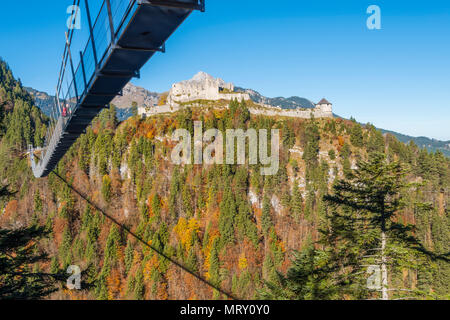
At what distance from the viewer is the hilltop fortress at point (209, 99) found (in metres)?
56.8

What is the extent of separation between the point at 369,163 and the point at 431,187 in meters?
50.9

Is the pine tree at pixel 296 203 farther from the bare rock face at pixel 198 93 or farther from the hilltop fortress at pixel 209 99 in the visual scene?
the bare rock face at pixel 198 93

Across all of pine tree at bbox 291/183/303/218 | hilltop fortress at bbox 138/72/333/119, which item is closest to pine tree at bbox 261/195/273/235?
pine tree at bbox 291/183/303/218

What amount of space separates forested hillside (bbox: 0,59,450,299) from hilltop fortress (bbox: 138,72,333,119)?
2356mm

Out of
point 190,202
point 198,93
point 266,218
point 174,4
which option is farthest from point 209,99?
point 174,4

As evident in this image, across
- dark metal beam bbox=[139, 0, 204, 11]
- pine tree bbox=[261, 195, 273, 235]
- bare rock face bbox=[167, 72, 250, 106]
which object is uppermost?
bare rock face bbox=[167, 72, 250, 106]

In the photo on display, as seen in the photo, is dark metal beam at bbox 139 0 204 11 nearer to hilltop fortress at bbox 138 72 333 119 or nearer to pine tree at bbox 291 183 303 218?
pine tree at bbox 291 183 303 218

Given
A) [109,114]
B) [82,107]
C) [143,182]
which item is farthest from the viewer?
[109,114]

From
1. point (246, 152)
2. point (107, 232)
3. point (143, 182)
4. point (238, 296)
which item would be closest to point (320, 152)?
point (246, 152)

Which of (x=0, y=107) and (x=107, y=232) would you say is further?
(x=107, y=232)

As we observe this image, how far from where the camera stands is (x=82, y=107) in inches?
A: 296

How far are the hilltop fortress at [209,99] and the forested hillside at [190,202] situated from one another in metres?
2.36

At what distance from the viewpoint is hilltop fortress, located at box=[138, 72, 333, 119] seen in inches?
2235

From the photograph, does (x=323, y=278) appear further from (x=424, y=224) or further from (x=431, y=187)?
(x=431, y=187)
